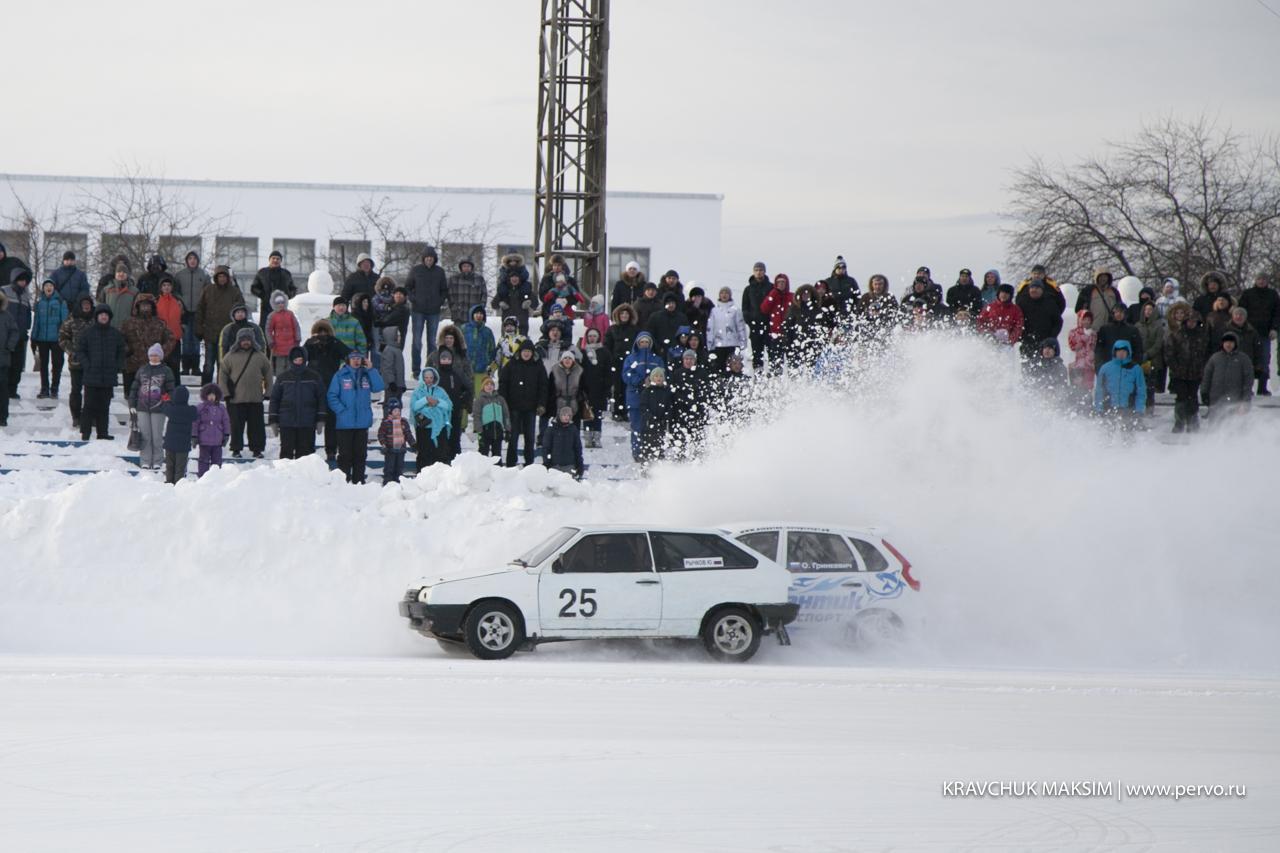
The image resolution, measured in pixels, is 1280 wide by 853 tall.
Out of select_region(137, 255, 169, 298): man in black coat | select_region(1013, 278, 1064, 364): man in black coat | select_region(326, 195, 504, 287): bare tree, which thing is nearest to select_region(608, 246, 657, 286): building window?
select_region(326, 195, 504, 287): bare tree

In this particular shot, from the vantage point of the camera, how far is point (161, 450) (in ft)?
63.0

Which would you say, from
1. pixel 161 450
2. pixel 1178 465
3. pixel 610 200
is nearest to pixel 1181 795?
pixel 1178 465

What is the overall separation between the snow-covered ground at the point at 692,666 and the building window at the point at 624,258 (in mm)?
33605

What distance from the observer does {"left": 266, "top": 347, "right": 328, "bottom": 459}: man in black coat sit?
18.9 m

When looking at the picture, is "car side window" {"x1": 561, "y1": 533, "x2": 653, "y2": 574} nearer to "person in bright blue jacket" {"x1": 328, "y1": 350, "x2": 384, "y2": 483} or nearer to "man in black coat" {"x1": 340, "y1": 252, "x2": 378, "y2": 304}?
"person in bright blue jacket" {"x1": 328, "y1": 350, "x2": 384, "y2": 483}

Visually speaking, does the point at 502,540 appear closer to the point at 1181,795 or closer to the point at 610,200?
the point at 1181,795

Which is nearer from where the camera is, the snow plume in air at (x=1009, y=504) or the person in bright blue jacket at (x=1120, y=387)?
the snow plume in air at (x=1009, y=504)

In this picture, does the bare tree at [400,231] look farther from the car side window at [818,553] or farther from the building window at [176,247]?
the car side window at [818,553]

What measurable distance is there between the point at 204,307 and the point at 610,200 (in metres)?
33.8

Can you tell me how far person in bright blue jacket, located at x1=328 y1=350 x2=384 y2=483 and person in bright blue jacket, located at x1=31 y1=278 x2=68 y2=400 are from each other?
489 centimetres

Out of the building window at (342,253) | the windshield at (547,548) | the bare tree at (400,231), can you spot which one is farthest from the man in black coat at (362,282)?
the building window at (342,253)

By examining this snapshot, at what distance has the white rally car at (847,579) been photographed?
552 inches

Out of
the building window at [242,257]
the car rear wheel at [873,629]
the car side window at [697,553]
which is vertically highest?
the building window at [242,257]

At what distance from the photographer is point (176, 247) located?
47688mm
